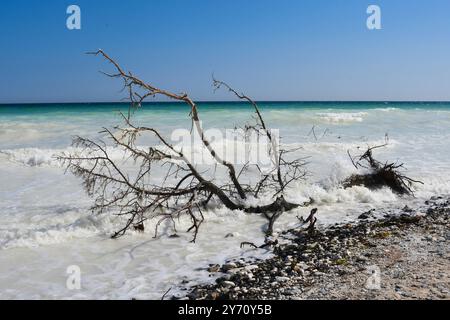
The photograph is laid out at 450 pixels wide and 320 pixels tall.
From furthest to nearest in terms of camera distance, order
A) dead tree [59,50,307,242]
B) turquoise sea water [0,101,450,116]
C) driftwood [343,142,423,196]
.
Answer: turquoise sea water [0,101,450,116], driftwood [343,142,423,196], dead tree [59,50,307,242]

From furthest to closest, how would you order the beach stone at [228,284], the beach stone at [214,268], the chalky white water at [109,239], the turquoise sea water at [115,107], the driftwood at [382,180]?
1. the turquoise sea water at [115,107]
2. the driftwood at [382,180]
3. the beach stone at [214,268]
4. the chalky white water at [109,239]
5. the beach stone at [228,284]

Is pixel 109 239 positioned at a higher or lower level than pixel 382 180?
lower

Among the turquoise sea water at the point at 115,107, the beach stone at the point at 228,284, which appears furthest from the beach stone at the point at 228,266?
the turquoise sea water at the point at 115,107

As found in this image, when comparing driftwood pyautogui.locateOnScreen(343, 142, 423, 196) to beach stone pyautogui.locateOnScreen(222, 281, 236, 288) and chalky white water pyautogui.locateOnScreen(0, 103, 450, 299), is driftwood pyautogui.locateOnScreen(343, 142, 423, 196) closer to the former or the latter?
chalky white water pyautogui.locateOnScreen(0, 103, 450, 299)

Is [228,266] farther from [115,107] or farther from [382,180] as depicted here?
[115,107]

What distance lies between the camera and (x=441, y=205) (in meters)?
6.79

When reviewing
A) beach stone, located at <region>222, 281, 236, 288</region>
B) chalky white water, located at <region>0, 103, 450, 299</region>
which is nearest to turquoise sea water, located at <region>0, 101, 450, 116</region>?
chalky white water, located at <region>0, 103, 450, 299</region>

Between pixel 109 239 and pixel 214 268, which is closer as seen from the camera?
pixel 214 268

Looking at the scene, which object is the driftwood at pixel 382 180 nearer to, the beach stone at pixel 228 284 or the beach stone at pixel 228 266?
the beach stone at pixel 228 266

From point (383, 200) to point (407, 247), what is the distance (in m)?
2.70

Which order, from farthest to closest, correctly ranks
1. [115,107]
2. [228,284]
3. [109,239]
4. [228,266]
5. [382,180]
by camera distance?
[115,107] < [382,180] < [109,239] < [228,266] < [228,284]

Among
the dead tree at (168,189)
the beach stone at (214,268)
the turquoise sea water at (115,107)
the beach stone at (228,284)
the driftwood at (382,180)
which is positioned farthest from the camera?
the turquoise sea water at (115,107)

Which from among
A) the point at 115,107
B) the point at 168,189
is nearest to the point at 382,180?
the point at 168,189
